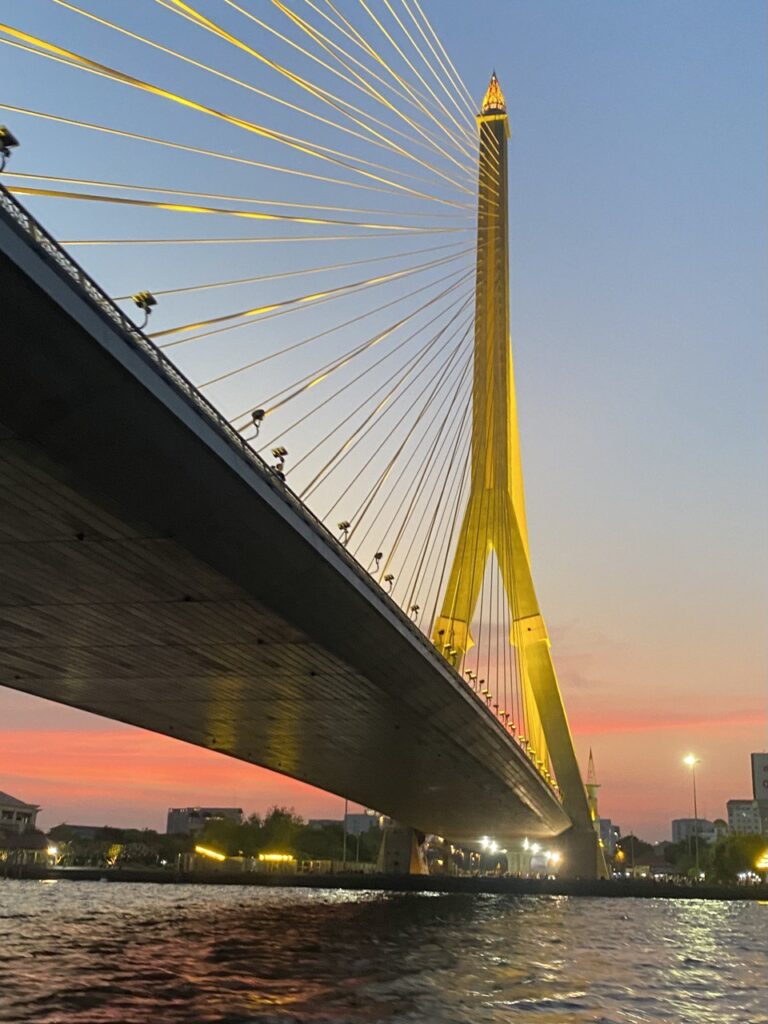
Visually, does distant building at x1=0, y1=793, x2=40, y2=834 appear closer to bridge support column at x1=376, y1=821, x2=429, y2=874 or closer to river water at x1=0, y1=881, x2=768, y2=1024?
bridge support column at x1=376, y1=821, x2=429, y2=874

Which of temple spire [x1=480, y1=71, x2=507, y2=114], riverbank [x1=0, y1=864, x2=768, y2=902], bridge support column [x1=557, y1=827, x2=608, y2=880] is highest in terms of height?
temple spire [x1=480, y1=71, x2=507, y2=114]

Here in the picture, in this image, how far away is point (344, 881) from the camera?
78812 mm

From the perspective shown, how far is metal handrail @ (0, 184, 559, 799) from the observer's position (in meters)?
13.3

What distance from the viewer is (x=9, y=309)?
1359 centimetres

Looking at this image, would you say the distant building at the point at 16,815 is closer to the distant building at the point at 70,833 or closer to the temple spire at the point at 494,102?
the distant building at the point at 70,833

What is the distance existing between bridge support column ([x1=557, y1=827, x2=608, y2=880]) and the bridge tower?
2128 cm

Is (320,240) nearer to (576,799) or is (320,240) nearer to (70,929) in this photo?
(70,929)

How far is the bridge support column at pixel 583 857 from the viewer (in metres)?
75.1

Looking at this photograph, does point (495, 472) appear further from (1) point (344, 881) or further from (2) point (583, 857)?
(1) point (344, 881)

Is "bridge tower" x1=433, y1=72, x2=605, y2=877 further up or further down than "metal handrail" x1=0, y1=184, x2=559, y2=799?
further up

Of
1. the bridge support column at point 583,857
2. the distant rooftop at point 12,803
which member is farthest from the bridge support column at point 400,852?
the distant rooftop at point 12,803

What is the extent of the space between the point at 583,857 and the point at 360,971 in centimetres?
6027

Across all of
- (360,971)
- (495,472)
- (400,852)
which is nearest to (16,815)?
(400,852)

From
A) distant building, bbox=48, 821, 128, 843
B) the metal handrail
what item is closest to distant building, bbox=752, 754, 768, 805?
distant building, bbox=48, 821, 128, 843
